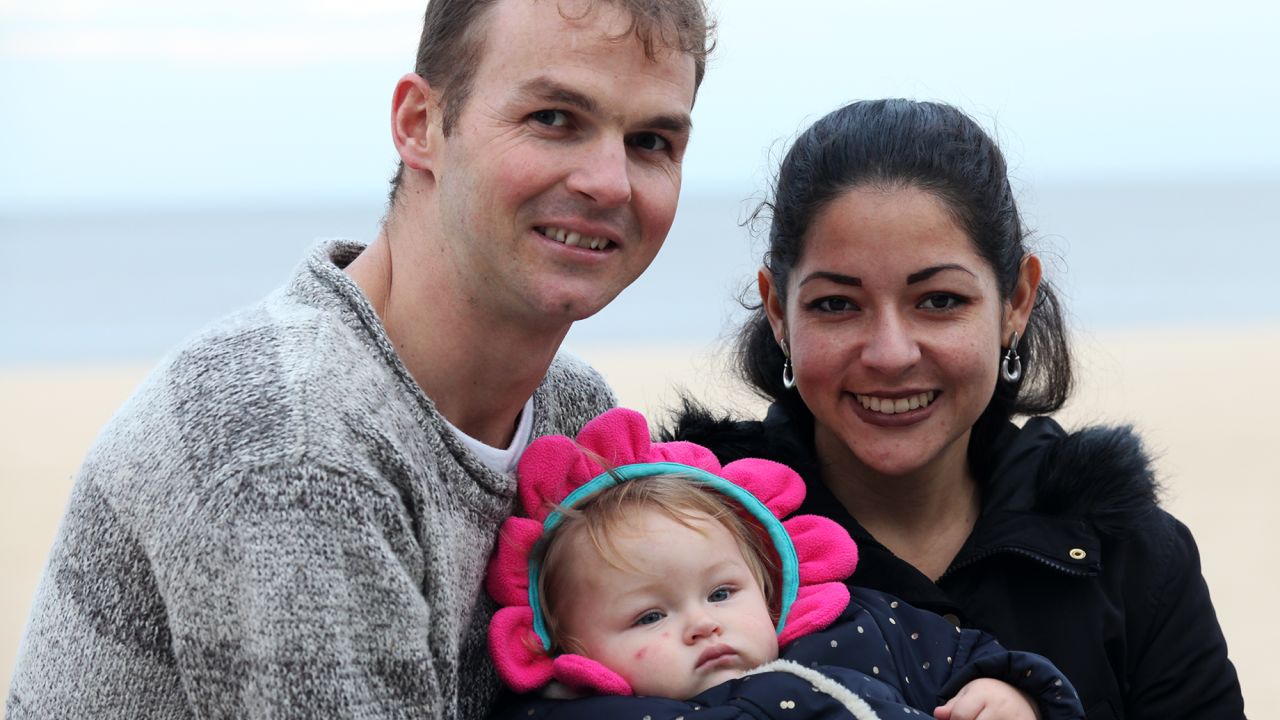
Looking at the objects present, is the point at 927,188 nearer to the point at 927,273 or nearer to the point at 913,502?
the point at 927,273

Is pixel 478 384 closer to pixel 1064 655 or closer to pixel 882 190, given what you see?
pixel 882 190

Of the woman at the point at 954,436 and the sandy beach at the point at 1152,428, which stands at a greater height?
the woman at the point at 954,436

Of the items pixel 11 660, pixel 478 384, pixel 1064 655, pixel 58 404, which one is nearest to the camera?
pixel 478 384

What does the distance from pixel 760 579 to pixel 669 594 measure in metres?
0.26

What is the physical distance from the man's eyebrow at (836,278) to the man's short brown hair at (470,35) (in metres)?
0.61

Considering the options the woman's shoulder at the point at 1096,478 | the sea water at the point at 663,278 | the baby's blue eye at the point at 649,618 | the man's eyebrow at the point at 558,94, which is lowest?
the sea water at the point at 663,278

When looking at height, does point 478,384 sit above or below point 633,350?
above

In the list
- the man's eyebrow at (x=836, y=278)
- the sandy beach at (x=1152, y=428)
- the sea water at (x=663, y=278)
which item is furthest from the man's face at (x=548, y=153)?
the sandy beach at (x=1152, y=428)

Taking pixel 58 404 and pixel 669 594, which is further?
pixel 58 404

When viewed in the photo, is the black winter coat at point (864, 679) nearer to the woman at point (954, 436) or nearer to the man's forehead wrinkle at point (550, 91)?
the woman at point (954, 436)

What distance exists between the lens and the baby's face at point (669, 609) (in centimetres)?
285

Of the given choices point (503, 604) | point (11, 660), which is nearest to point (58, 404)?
point (11, 660)

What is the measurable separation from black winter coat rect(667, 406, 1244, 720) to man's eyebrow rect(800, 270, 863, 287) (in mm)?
552

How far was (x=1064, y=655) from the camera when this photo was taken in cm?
331
